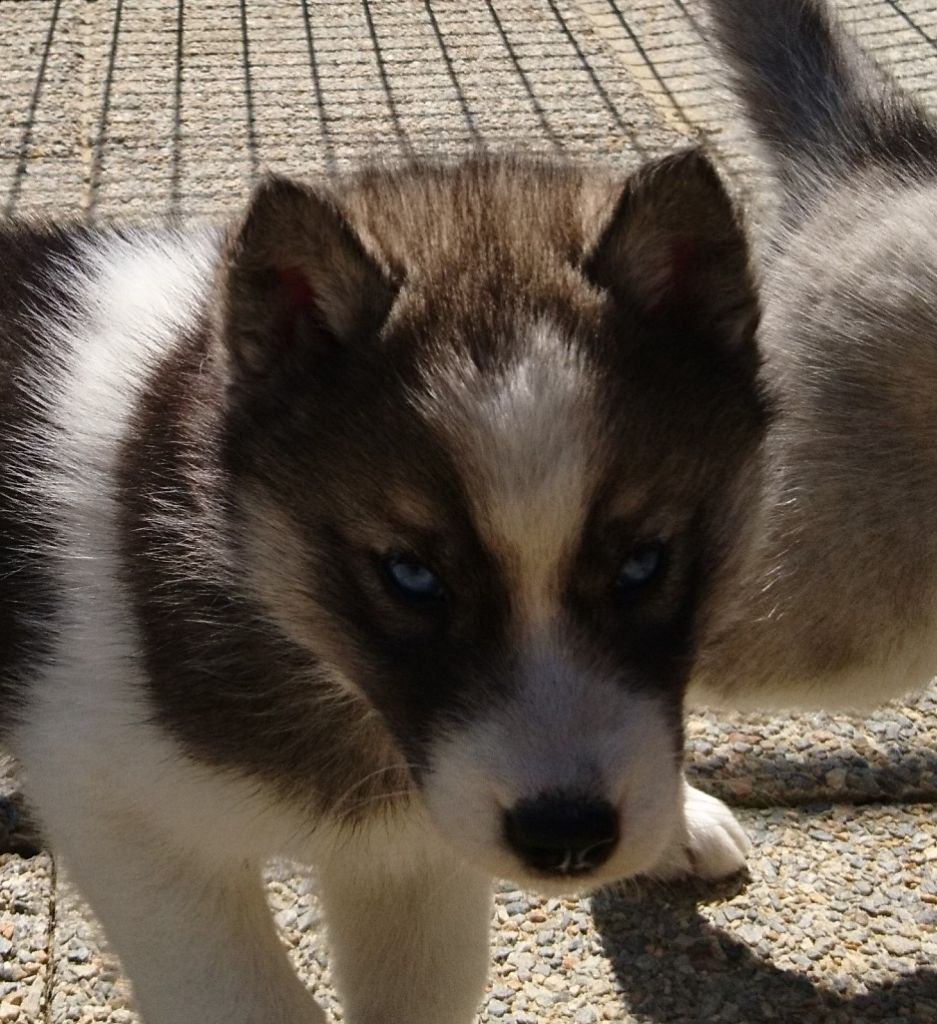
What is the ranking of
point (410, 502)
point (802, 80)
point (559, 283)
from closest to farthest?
point (410, 502) → point (559, 283) → point (802, 80)

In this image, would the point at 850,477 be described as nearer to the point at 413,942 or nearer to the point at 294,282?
the point at 413,942

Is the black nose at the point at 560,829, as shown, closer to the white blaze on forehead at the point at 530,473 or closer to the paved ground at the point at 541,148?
the white blaze on forehead at the point at 530,473

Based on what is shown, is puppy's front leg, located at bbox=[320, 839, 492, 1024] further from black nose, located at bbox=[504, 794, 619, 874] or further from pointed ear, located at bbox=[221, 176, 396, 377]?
pointed ear, located at bbox=[221, 176, 396, 377]

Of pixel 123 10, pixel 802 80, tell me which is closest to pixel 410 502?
pixel 802 80

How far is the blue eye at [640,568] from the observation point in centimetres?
210

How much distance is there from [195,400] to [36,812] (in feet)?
2.78

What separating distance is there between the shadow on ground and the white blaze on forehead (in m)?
1.36

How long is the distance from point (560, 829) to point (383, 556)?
475 mm

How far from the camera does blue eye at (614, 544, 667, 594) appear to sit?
2102mm

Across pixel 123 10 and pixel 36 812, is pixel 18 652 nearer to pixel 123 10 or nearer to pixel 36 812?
pixel 36 812

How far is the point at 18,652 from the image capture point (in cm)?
266

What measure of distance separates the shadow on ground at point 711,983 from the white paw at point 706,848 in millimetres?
90

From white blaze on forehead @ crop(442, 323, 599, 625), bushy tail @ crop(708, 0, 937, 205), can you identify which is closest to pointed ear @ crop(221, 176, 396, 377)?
white blaze on forehead @ crop(442, 323, 599, 625)

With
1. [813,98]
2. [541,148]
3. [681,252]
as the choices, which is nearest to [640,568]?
[681,252]
